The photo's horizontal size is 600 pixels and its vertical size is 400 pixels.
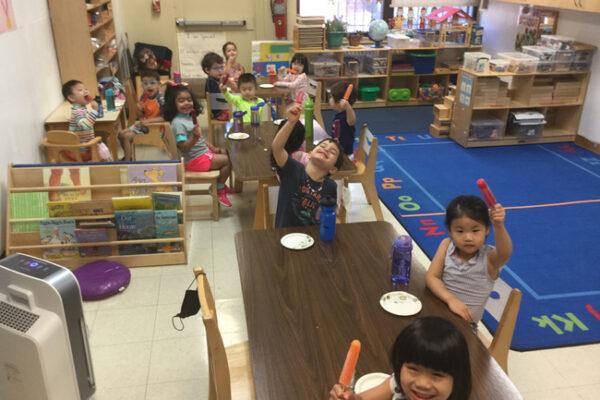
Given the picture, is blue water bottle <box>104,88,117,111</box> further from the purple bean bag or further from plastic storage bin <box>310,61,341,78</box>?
plastic storage bin <box>310,61,341,78</box>

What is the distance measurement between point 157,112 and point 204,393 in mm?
3530

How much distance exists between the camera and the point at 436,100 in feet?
25.1

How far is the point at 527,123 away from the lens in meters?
5.89

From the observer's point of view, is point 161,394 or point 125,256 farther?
point 125,256

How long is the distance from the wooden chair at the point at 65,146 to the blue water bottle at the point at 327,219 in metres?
2.38

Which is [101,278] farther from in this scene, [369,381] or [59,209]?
[369,381]

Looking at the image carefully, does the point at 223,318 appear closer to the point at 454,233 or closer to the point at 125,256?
the point at 454,233

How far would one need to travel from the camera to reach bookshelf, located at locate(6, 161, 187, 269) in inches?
130

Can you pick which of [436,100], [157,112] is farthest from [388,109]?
[157,112]

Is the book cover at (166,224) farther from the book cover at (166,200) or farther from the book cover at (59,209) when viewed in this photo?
the book cover at (59,209)

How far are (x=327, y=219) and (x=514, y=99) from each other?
185 inches

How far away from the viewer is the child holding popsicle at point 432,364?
4.00ft

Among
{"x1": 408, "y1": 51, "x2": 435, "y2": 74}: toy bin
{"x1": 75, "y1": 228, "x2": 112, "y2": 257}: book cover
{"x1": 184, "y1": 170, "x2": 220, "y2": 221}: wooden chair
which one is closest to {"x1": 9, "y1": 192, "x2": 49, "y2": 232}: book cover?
{"x1": 75, "y1": 228, "x2": 112, "y2": 257}: book cover

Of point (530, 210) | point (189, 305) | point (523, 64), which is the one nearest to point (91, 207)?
point (189, 305)
